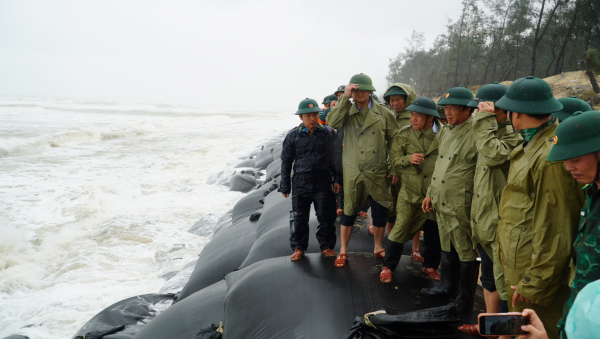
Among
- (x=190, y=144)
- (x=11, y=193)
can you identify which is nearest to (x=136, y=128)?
(x=190, y=144)

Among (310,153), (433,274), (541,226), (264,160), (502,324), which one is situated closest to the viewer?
(502,324)

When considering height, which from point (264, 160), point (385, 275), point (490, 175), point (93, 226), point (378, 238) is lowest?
point (93, 226)

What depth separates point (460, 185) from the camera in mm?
2697

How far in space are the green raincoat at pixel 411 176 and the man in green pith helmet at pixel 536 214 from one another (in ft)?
3.44

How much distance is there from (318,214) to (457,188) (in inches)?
57.8

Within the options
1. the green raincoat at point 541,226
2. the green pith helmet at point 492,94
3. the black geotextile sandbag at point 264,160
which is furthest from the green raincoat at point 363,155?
the black geotextile sandbag at point 264,160

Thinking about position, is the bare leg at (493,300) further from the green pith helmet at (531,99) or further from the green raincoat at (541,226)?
the green pith helmet at (531,99)

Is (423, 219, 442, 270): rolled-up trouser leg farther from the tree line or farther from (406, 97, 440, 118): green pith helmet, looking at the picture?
the tree line

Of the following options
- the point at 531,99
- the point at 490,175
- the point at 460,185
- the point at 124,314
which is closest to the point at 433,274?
the point at 460,185

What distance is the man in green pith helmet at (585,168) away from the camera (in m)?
1.52

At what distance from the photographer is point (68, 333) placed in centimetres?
470

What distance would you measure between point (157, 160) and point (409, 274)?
588 inches

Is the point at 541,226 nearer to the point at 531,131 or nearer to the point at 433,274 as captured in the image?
the point at 531,131

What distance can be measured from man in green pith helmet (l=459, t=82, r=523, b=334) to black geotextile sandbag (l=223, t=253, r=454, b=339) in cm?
49
